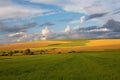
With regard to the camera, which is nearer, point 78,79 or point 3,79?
point 78,79

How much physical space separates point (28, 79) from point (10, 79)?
2466 millimetres

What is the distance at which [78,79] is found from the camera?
26.8 meters

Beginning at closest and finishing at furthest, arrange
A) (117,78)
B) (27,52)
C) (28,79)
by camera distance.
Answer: (117,78) < (28,79) < (27,52)

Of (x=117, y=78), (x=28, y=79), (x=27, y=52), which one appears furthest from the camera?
(x=27, y=52)

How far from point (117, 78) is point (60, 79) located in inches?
233

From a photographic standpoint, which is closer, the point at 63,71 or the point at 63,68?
the point at 63,71

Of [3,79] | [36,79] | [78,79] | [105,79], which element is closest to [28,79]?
[36,79]

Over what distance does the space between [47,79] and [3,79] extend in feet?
18.0

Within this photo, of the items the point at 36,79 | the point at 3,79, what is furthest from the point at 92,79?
the point at 3,79

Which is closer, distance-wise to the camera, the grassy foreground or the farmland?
the grassy foreground

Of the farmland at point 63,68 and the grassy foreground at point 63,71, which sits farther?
the farmland at point 63,68

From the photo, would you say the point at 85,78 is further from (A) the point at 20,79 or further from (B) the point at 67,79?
(A) the point at 20,79

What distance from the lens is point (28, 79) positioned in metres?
27.7

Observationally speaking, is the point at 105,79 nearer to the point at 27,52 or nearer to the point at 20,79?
the point at 20,79
